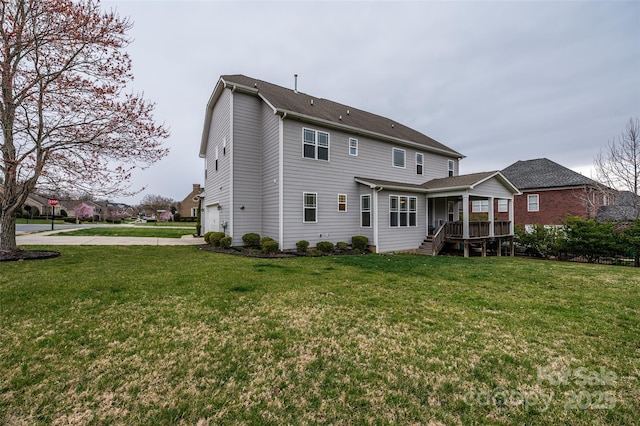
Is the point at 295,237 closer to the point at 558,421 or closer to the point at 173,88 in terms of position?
the point at 558,421

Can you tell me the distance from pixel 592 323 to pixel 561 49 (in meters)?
15.8

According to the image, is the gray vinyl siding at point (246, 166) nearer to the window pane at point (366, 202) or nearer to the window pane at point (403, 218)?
the window pane at point (366, 202)

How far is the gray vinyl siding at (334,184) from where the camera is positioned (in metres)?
12.2

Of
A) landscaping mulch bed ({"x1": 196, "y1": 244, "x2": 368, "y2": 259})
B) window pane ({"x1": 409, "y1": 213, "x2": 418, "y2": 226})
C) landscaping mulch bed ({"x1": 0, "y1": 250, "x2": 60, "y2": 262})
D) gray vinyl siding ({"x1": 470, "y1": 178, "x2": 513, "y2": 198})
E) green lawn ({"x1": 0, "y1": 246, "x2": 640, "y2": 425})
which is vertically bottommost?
green lawn ({"x1": 0, "y1": 246, "x2": 640, "y2": 425})

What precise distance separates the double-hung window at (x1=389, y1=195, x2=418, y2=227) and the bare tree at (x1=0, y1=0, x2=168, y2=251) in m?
11.1

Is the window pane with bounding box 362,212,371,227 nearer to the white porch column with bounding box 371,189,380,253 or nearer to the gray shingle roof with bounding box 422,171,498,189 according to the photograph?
the white porch column with bounding box 371,189,380,253

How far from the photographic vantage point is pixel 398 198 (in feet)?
46.7

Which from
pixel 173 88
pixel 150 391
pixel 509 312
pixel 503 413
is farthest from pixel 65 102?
pixel 509 312

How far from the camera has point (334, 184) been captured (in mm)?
13477

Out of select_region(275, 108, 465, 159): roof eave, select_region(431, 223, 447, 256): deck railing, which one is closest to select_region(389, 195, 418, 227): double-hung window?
select_region(431, 223, 447, 256): deck railing

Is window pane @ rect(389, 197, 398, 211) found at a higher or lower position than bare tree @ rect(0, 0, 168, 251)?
lower

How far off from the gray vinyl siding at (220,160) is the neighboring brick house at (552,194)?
22.8m

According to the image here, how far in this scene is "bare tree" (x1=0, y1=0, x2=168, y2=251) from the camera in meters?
8.04

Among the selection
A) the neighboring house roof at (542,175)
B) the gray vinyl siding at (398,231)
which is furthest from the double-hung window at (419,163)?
the neighboring house roof at (542,175)
